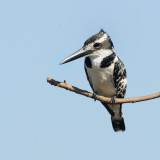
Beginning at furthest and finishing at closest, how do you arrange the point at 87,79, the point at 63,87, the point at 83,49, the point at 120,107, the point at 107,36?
1. the point at 120,107
2. the point at 87,79
3. the point at 107,36
4. the point at 83,49
5. the point at 63,87

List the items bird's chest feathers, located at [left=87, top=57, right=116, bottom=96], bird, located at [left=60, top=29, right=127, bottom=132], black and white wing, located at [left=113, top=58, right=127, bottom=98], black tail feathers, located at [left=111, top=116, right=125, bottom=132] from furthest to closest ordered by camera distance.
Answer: black tail feathers, located at [left=111, top=116, right=125, bottom=132] → black and white wing, located at [left=113, top=58, right=127, bottom=98] → bird's chest feathers, located at [left=87, top=57, right=116, bottom=96] → bird, located at [left=60, top=29, right=127, bottom=132]

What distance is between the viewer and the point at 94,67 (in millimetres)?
5633

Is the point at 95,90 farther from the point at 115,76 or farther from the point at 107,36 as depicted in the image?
the point at 107,36

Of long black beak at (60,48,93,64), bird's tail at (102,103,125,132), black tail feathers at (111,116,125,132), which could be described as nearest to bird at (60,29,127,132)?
long black beak at (60,48,93,64)

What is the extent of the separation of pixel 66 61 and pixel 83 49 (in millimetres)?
482

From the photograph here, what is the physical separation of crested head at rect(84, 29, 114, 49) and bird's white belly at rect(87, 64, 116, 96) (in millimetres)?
321

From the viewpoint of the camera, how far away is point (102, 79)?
5781mm

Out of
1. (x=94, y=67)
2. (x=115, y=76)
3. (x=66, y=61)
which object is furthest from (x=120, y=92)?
(x=66, y=61)

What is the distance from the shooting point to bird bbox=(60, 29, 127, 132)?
18.1ft

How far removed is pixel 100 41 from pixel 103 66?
Answer: 381 millimetres

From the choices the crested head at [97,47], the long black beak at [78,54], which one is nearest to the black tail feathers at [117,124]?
the crested head at [97,47]

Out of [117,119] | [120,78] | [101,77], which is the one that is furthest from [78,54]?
[117,119]

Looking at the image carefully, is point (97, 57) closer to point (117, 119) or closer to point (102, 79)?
point (102, 79)

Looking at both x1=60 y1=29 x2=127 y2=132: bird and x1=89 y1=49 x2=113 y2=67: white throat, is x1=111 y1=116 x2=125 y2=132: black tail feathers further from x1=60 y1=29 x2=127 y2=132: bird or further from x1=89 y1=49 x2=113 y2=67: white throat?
x1=89 y1=49 x2=113 y2=67: white throat
